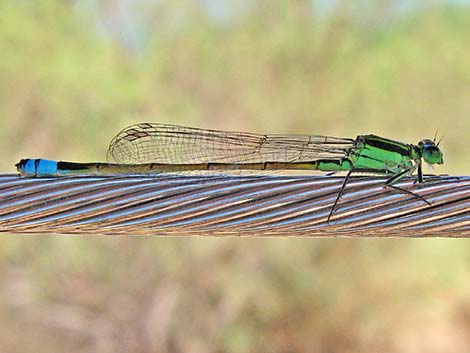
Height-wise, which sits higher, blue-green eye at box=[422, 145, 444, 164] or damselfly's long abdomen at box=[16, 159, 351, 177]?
blue-green eye at box=[422, 145, 444, 164]

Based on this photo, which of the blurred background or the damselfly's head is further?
the blurred background

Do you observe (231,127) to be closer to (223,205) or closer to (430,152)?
(430,152)

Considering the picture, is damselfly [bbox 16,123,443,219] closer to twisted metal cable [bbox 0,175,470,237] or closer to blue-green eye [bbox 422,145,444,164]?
blue-green eye [bbox 422,145,444,164]

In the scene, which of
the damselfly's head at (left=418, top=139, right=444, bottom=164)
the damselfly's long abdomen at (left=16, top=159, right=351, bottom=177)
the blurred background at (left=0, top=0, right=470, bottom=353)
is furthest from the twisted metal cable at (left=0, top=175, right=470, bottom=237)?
the blurred background at (left=0, top=0, right=470, bottom=353)

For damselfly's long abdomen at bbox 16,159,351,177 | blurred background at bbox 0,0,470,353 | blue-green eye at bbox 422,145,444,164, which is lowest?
damselfly's long abdomen at bbox 16,159,351,177

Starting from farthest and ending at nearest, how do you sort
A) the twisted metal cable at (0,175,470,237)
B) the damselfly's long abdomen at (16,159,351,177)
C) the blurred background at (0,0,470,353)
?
the blurred background at (0,0,470,353) < the damselfly's long abdomen at (16,159,351,177) < the twisted metal cable at (0,175,470,237)

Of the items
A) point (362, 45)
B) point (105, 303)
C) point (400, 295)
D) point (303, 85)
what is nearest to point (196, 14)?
point (303, 85)

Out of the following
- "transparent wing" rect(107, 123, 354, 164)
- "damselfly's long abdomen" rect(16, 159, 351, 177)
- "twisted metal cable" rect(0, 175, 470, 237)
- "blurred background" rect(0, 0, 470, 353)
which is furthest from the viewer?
"blurred background" rect(0, 0, 470, 353)
